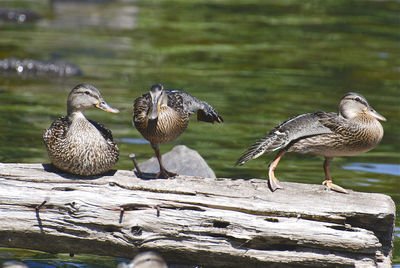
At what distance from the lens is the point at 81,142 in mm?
6281

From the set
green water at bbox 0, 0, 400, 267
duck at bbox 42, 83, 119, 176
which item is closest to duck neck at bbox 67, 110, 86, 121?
duck at bbox 42, 83, 119, 176

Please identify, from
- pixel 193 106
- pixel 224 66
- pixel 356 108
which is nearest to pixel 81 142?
pixel 193 106

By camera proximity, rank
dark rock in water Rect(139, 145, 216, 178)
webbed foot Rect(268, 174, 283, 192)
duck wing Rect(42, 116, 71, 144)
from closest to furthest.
Result: webbed foot Rect(268, 174, 283, 192), duck wing Rect(42, 116, 71, 144), dark rock in water Rect(139, 145, 216, 178)

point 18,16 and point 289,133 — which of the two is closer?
point 289,133

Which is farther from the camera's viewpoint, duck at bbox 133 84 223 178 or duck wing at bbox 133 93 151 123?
duck wing at bbox 133 93 151 123

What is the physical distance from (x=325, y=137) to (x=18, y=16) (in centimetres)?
1666

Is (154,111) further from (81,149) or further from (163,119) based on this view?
(81,149)

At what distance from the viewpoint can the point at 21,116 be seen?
11781mm

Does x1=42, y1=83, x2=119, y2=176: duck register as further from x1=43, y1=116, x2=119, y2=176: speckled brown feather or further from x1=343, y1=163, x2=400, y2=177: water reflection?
x1=343, y1=163, x2=400, y2=177: water reflection

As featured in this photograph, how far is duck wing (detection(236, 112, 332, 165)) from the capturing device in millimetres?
6273

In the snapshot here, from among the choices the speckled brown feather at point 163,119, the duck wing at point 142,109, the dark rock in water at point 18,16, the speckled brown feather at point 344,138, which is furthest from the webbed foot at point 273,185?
the dark rock in water at point 18,16

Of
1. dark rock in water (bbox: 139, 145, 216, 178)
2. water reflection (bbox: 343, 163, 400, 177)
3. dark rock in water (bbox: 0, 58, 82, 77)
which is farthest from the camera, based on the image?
dark rock in water (bbox: 0, 58, 82, 77)

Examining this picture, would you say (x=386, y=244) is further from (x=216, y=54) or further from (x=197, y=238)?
(x=216, y=54)

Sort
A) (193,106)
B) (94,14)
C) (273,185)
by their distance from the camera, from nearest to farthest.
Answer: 1. (273,185)
2. (193,106)
3. (94,14)
